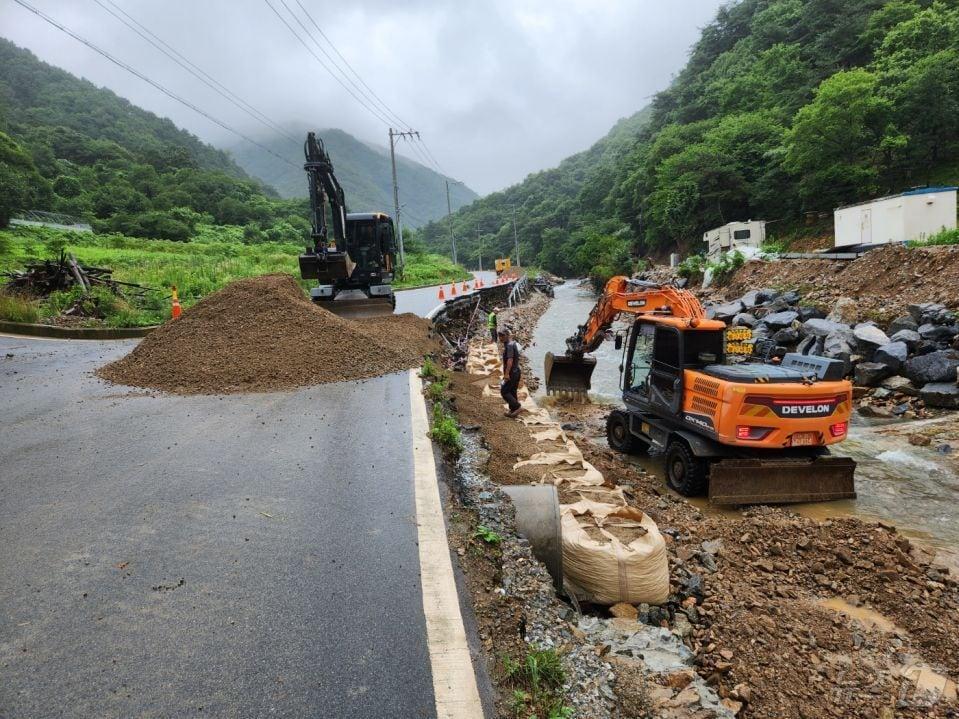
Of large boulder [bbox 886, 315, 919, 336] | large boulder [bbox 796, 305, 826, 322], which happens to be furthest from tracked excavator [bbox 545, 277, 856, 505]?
large boulder [bbox 796, 305, 826, 322]

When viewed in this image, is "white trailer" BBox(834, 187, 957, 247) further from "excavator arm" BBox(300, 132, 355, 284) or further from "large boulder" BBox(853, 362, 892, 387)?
"excavator arm" BBox(300, 132, 355, 284)

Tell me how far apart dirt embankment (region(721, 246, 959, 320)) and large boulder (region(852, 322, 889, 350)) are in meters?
2.25

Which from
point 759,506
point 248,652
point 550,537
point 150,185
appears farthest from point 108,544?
point 150,185

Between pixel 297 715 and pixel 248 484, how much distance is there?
273 centimetres

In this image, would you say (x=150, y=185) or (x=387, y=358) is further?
(x=150, y=185)

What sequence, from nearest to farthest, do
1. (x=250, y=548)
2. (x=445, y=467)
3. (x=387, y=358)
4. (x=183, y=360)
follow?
1. (x=250, y=548)
2. (x=445, y=467)
3. (x=183, y=360)
4. (x=387, y=358)

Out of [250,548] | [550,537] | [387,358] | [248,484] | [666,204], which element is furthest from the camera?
[666,204]

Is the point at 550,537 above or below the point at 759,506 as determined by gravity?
above

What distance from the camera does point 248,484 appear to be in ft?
15.2

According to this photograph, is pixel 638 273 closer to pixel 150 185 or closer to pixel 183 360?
pixel 183 360

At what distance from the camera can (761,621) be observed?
13.3 ft

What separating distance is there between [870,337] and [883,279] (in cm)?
633

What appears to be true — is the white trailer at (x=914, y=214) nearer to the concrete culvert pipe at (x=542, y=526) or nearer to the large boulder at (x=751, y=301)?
the large boulder at (x=751, y=301)

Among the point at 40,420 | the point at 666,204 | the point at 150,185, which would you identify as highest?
the point at 150,185
